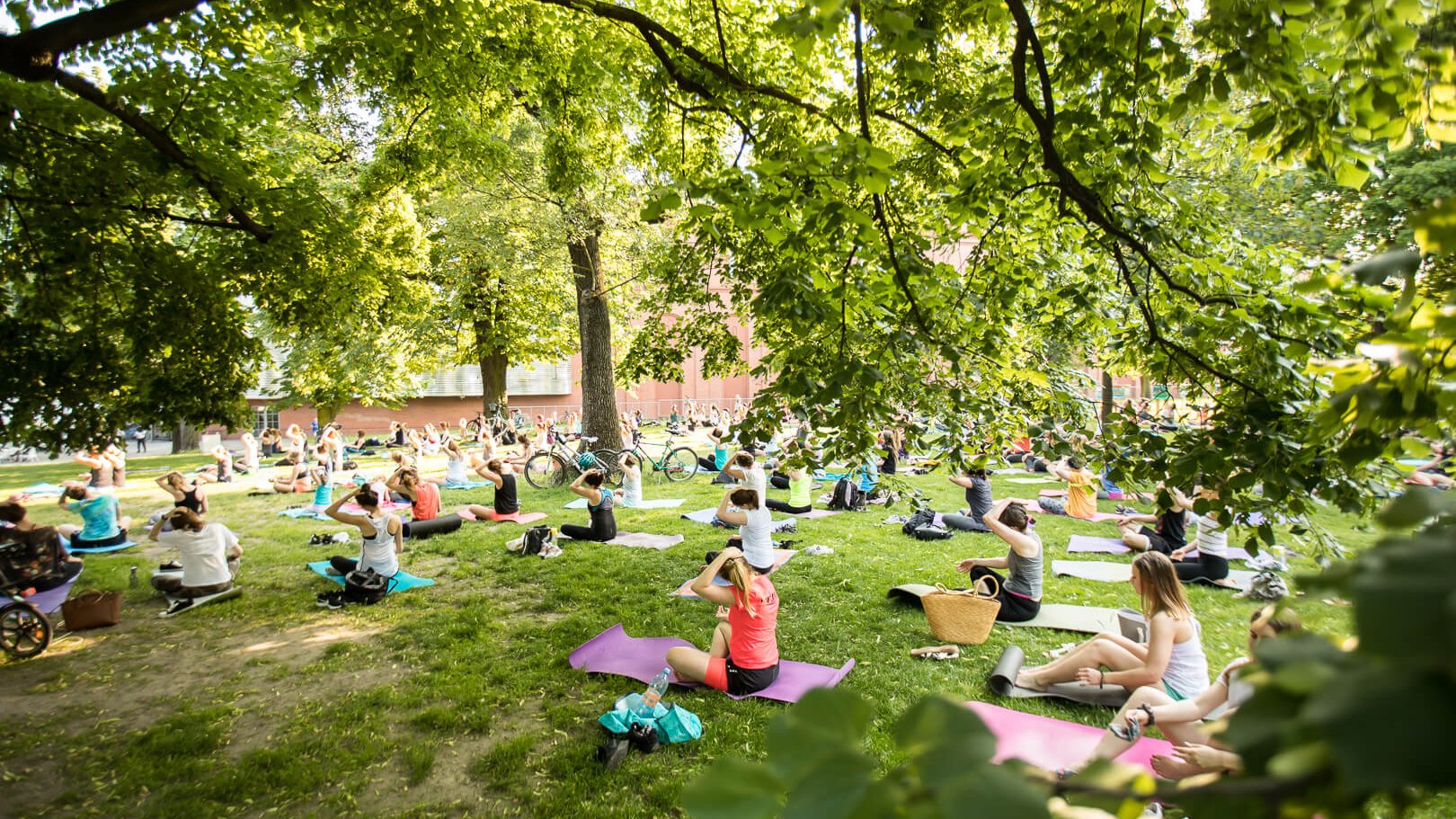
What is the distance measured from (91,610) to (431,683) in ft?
17.1

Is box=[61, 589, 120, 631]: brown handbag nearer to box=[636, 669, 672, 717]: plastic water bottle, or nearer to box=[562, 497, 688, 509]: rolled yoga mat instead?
box=[636, 669, 672, 717]: plastic water bottle

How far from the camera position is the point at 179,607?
846 centimetres

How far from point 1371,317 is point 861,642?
519cm

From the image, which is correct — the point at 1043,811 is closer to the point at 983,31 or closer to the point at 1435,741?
the point at 1435,741

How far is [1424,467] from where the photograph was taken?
540 inches

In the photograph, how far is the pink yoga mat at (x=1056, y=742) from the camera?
15.4 ft

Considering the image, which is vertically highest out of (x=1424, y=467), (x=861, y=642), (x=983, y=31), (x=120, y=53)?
(x=983, y=31)

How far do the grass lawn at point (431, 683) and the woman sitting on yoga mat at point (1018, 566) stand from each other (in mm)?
421

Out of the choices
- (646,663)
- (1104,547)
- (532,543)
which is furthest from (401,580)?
(1104,547)

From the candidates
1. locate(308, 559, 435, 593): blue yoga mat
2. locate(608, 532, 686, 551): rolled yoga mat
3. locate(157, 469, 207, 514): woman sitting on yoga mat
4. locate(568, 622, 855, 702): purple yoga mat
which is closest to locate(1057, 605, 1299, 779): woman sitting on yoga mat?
locate(568, 622, 855, 702): purple yoga mat

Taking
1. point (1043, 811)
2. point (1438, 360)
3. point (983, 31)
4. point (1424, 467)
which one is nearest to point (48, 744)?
point (1043, 811)

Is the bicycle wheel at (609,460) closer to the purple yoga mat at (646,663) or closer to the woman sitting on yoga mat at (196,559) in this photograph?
the woman sitting on yoga mat at (196,559)

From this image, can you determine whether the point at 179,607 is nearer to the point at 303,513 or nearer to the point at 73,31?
the point at 303,513

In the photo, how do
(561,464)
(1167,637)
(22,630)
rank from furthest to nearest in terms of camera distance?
(561,464) → (22,630) → (1167,637)
